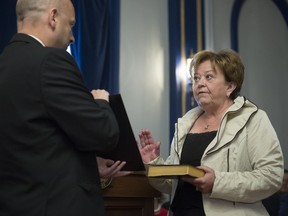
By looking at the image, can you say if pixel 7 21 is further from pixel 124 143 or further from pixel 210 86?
pixel 124 143

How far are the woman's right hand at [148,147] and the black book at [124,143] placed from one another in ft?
0.96

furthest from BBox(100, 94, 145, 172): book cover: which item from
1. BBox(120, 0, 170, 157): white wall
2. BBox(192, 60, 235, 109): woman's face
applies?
BBox(120, 0, 170, 157): white wall

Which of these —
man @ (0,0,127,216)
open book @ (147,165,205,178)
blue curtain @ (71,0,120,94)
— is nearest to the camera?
man @ (0,0,127,216)

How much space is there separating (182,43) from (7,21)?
1875 mm

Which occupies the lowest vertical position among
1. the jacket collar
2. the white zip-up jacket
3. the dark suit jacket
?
the white zip-up jacket

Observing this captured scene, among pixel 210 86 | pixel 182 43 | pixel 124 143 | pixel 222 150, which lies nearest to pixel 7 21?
pixel 182 43

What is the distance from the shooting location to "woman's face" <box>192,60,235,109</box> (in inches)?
86.3

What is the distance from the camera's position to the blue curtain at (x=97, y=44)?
425cm

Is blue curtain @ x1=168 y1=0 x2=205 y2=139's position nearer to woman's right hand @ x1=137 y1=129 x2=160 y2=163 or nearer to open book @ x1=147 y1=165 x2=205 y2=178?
woman's right hand @ x1=137 y1=129 x2=160 y2=163

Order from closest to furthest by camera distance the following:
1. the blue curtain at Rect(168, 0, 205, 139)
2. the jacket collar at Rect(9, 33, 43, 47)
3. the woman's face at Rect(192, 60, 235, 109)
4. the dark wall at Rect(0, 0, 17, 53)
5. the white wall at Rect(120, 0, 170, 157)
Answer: the jacket collar at Rect(9, 33, 43, 47) → the woman's face at Rect(192, 60, 235, 109) → the dark wall at Rect(0, 0, 17, 53) → the white wall at Rect(120, 0, 170, 157) → the blue curtain at Rect(168, 0, 205, 139)

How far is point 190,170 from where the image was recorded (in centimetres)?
171

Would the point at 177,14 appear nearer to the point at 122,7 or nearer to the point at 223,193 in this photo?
the point at 122,7

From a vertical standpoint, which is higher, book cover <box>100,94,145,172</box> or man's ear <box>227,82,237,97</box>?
man's ear <box>227,82,237,97</box>

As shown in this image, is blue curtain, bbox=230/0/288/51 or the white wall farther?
blue curtain, bbox=230/0/288/51
